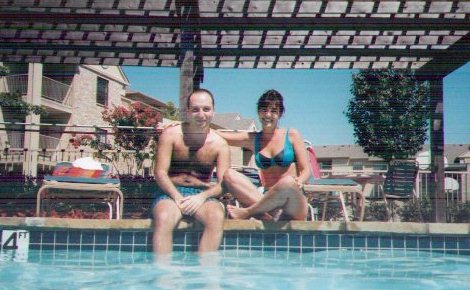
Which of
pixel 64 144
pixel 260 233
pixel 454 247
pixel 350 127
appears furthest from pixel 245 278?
pixel 64 144

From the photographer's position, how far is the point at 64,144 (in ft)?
23.2

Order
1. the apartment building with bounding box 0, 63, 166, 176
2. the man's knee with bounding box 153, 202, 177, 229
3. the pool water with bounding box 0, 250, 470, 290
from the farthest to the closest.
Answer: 1. the apartment building with bounding box 0, 63, 166, 176
2. the man's knee with bounding box 153, 202, 177, 229
3. the pool water with bounding box 0, 250, 470, 290

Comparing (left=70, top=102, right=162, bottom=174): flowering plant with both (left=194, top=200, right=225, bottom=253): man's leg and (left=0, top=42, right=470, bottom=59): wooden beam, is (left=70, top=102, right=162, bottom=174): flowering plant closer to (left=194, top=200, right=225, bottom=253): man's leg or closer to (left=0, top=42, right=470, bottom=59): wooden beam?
(left=0, top=42, right=470, bottom=59): wooden beam

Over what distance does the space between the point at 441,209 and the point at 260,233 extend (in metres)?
1.75

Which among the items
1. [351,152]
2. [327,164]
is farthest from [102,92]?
[351,152]

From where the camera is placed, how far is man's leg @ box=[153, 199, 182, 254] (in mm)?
2238

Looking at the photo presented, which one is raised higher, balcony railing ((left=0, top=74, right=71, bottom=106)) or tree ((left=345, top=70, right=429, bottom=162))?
balcony railing ((left=0, top=74, right=71, bottom=106))

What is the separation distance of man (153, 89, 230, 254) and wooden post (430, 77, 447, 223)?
74.1 inches

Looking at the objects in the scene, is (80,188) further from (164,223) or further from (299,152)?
(299,152)

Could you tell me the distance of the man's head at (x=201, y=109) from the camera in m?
2.56

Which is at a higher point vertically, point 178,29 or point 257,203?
point 178,29

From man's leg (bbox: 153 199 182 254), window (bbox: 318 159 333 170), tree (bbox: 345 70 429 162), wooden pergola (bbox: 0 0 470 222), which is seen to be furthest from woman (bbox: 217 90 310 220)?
Answer: window (bbox: 318 159 333 170)

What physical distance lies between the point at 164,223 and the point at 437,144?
2344 mm

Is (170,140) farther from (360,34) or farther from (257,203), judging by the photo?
(360,34)
